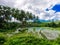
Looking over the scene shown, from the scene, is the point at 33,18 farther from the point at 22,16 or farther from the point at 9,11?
the point at 9,11

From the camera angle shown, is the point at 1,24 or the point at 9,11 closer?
the point at 1,24

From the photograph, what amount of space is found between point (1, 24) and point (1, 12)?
11.1ft

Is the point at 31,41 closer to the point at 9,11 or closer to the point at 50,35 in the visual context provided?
the point at 50,35

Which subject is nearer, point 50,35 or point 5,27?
point 50,35

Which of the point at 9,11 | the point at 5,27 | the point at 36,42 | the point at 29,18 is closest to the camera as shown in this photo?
the point at 36,42

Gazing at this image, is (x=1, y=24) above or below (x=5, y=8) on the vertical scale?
below

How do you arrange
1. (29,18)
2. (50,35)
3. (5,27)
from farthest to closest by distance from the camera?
(29,18) < (5,27) < (50,35)

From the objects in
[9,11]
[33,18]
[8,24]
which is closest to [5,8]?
[9,11]

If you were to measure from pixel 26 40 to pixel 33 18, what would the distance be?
4987 cm

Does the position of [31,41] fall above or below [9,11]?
below

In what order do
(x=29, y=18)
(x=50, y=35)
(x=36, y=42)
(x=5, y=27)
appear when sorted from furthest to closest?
(x=29, y=18), (x=5, y=27), (x=50, y=35), (x=36, y=42)

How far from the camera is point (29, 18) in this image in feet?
198

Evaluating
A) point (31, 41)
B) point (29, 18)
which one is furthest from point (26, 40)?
point (29, 18)

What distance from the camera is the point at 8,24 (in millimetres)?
53094
